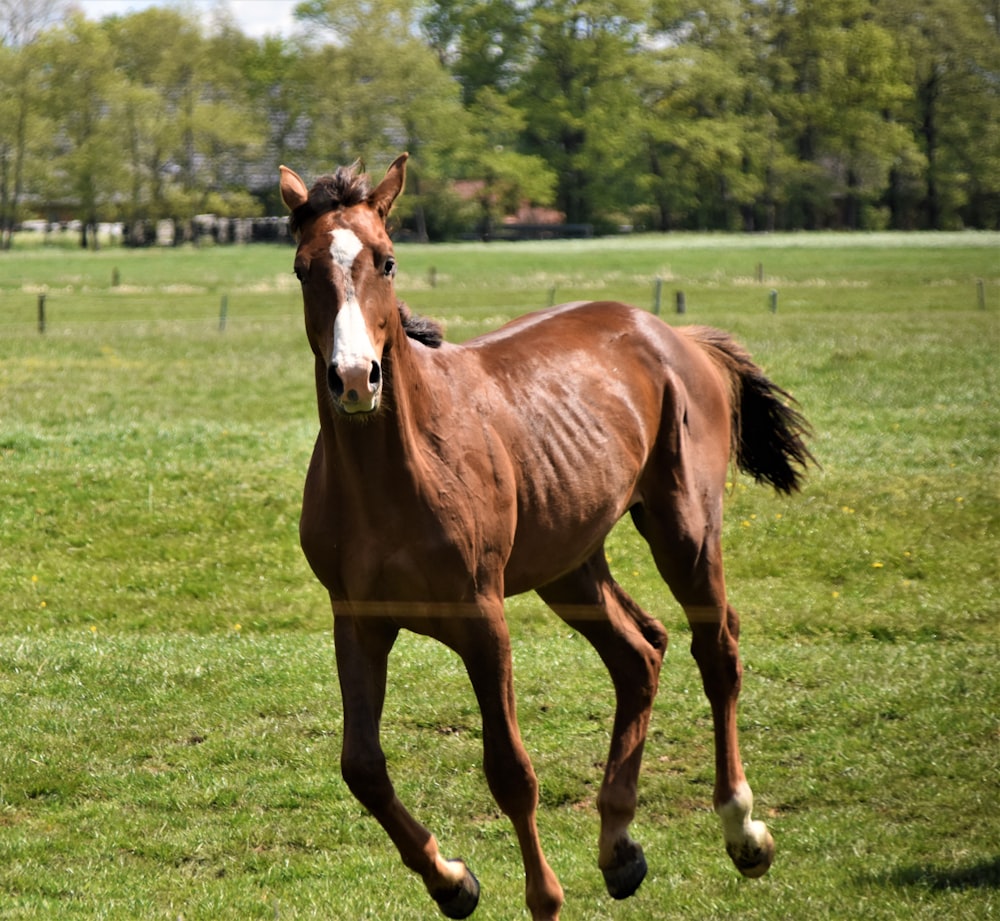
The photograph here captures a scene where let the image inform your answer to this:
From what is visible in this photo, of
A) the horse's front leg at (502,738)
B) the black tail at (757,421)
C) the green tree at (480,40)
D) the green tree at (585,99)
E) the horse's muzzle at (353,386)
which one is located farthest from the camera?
the green tree at (480,40)

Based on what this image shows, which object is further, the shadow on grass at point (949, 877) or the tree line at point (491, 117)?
the tree line at point (491, 117)

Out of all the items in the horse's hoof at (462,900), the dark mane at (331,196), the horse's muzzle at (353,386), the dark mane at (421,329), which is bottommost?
the horse's hoof at (462,900)

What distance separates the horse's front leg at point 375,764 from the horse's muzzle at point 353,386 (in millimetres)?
1002

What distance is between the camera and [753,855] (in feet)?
17.3

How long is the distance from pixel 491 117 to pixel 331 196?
227 feet

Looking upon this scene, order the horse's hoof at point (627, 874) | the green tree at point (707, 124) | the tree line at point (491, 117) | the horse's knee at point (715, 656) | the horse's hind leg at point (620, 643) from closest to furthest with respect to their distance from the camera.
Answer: the horse's hoof at point (627, 874) → the horse's hind leg at point (620, 643) → the horse's knee at point (715, 656) → the tree line at point (491, 117) → the green tree at point (707, 124)

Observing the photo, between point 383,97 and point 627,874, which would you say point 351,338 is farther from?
point 383,97

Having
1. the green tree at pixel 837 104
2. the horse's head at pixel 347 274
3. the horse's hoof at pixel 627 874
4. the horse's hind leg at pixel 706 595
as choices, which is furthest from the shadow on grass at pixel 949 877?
the green tree at pixel 837 104

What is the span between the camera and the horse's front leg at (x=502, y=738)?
4434mm

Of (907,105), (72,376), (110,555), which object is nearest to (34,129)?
(907,105)

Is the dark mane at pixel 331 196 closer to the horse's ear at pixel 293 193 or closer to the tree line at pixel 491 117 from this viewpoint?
the horse's ear at pixel 293 193

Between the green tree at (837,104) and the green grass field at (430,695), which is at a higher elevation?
the green tree at (837,104)

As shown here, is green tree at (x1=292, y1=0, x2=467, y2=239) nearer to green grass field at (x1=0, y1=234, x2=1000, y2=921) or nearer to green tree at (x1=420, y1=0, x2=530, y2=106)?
green tree at (x1=420, y1=0, x2=530, y2=106)

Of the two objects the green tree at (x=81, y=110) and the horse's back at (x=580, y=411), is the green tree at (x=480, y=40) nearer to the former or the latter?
the green tree at (x=81, y=110)
